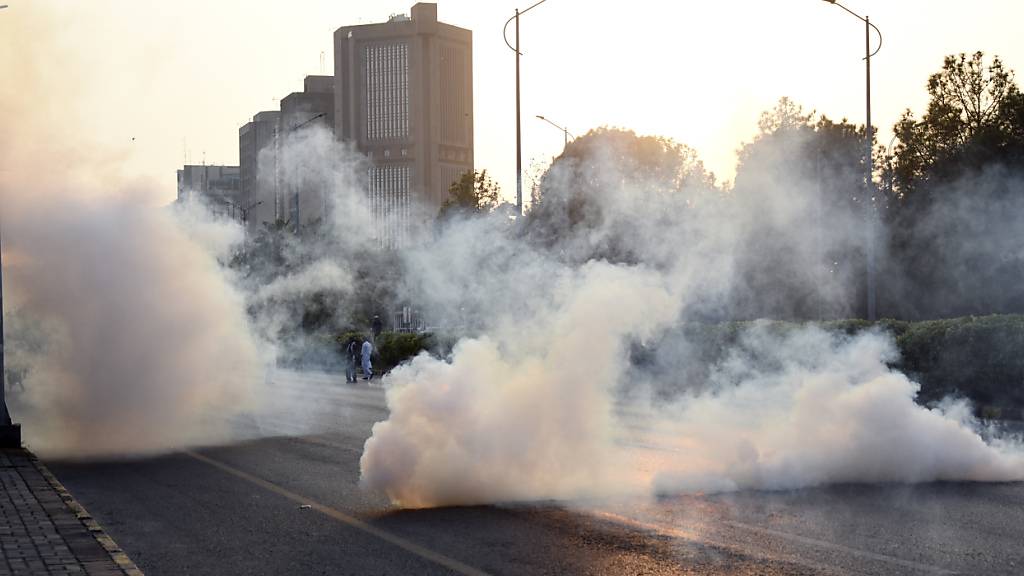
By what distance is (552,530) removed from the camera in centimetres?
943

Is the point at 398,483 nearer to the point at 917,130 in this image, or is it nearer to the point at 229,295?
the point at 229,295

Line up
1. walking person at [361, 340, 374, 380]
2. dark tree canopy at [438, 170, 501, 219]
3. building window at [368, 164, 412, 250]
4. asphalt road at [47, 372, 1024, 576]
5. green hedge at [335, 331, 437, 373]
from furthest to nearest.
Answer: dark tree canopy at [438, 170, 501, 219] < green hedge at [335, 331, 437, 373] < walking person at [361, 340, 374, 380] < building window at [368, 164, 412, 250] < asphalt road at [47, 372, 1024, 576]

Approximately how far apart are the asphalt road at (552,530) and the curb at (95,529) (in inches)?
6.6

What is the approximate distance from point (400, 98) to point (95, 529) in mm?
24595

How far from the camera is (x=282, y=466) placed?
14453 mm

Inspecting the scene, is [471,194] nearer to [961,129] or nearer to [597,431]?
[961,129]

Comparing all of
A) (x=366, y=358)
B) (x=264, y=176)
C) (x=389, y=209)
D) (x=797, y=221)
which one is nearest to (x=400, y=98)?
(x=389, y=209)

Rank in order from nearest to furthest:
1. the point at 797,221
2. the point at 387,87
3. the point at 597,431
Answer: the point at 597,431 → the point at 797,221 → the point at 387,87

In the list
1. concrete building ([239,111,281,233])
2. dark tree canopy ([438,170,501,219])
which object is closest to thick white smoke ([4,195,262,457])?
concrete building ([239,111,281,233])

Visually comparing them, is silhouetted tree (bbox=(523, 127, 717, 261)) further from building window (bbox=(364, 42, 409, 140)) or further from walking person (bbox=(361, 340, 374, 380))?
walking person (bbox=(361, 340, 374, 380))

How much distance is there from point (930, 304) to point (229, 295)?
21.8 meters

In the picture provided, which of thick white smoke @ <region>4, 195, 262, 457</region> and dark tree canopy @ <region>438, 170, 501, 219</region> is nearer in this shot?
thick white smoke @ <region>4, 195, 262, 457</region>

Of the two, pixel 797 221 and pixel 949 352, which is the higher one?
pixel 797 221

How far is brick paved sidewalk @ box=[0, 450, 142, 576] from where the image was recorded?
7926 millimetres
